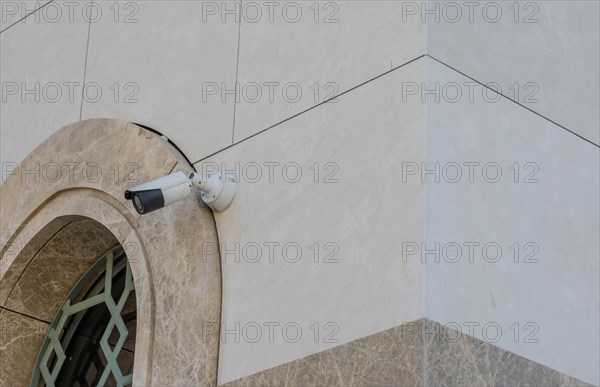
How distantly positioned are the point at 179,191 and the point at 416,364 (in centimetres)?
170

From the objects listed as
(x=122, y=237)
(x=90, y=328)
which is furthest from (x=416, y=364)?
(x=90, y=328)

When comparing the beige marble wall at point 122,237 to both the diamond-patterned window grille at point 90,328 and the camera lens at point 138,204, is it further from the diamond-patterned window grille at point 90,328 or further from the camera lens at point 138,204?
the camera lens at point 138,204

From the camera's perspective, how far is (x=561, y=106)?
671 cm

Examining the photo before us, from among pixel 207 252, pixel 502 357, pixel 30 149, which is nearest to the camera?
pixel 502 357

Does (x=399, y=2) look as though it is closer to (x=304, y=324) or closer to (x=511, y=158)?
(x=511, y=158)

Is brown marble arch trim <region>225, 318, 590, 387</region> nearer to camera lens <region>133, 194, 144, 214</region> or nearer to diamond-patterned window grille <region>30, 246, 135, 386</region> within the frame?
camera lens <region>133, 194, 144, 214</region>

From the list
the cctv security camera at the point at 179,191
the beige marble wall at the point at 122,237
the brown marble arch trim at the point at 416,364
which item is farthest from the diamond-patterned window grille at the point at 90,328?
the brown marble arch trim at the point at 416,364

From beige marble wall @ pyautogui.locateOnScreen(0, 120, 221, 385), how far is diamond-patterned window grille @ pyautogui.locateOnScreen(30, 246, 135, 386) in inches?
3.5

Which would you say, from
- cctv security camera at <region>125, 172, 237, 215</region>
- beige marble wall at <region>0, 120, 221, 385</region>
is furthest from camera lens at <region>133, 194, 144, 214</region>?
beige marble wall at <region>0, 120, 221, 385</region>

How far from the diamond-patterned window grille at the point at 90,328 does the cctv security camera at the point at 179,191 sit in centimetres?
110

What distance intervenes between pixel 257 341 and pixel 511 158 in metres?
1.54

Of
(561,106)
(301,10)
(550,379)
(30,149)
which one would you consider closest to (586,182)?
Answer: (561,106)

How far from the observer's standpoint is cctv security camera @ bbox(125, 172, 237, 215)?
6.36 metres

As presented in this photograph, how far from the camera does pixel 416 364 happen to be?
17.8 feet
